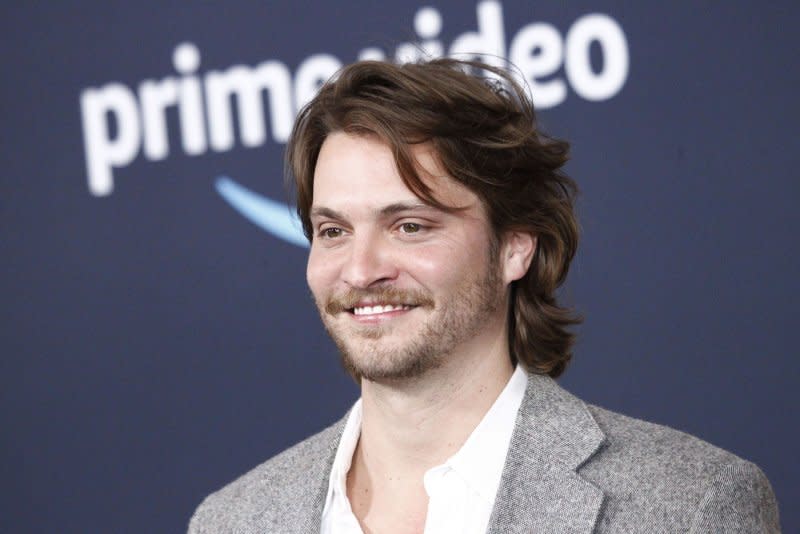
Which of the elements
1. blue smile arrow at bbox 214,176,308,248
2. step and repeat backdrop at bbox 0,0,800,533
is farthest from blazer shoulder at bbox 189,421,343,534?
blue smile arrow at bbox 214,176,308,248

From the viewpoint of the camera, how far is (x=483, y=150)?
213cm

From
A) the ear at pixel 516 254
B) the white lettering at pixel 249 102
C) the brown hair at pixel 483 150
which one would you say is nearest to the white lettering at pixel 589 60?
the white lettering at pixel 249 102

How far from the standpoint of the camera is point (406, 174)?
203 centimetres

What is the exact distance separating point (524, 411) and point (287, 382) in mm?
1518

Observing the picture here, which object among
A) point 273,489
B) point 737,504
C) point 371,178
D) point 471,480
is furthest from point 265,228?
point 737,504

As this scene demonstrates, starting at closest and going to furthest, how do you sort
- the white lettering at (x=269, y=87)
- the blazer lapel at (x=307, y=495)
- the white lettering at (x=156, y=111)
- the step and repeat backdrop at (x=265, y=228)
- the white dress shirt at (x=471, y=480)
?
the white dress shirt at (x=471, y=480), the blazer lapel at (x=307, y=495), the step and repeat backdrop at (x=265, y=228), the white lettering at (x=269, y=87), the white lettering at (x=156, y=111)

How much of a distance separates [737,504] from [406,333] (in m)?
0.52

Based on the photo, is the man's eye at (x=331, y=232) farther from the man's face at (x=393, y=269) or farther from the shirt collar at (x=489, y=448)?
the shirt collar at (x=489, y=448)

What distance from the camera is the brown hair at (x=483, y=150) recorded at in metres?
2.09

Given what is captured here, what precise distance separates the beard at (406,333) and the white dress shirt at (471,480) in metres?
0.12

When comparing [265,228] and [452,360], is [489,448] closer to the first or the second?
[452,360]

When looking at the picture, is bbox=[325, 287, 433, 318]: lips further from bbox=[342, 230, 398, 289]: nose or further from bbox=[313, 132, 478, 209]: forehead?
bbox=[313, 132, 478, 209]: forehead

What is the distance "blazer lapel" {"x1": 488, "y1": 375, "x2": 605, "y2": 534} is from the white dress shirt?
0.04 m

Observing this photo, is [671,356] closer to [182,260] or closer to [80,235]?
[182,260]
